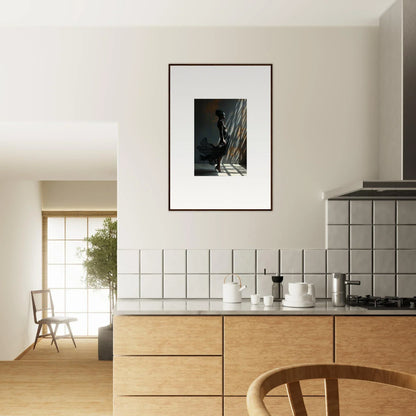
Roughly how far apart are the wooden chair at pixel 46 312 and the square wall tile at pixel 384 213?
231 inches

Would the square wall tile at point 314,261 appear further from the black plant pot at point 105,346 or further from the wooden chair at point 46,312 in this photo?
the wooden chair at point 46,312

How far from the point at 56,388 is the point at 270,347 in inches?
77.5

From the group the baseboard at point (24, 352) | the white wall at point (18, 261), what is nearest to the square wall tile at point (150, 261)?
the white wall at point (18, 261)

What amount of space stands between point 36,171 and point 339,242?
3193mm

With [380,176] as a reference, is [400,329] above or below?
below

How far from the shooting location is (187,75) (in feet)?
10.7

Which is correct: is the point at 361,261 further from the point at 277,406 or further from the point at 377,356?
the point at 277,406

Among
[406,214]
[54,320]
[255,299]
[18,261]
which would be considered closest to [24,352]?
[54,320]

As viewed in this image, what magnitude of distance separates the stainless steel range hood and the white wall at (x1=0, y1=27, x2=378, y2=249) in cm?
22

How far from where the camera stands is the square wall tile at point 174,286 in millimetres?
3209

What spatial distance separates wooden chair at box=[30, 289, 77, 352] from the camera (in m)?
7.86

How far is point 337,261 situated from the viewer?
323 centimetres

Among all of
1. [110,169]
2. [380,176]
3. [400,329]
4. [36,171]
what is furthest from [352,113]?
[36,171]

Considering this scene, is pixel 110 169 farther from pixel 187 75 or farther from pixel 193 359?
pixel 193 359
